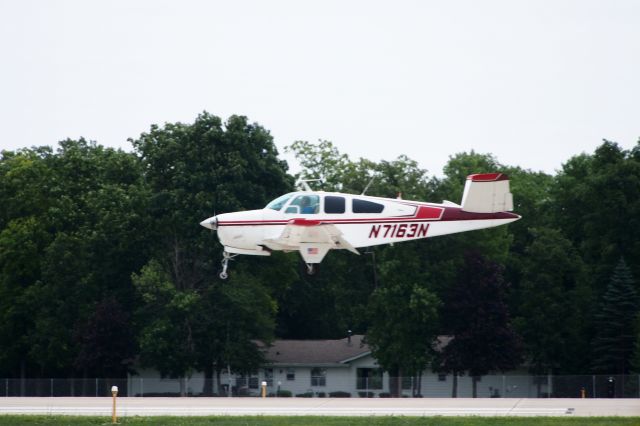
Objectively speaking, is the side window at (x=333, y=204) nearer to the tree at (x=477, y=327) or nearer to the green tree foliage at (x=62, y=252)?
the tree at (x=477, y=327)

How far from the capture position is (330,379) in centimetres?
7462

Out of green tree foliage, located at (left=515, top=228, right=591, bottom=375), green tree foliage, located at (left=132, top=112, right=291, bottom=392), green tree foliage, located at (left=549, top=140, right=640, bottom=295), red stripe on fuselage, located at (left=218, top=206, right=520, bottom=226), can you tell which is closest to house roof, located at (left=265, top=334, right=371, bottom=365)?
green tree foliage, located at (left=132, top=112, right=291, bottom=392)

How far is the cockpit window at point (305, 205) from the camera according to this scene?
134 feet

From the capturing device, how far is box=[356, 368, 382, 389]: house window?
73312 mm

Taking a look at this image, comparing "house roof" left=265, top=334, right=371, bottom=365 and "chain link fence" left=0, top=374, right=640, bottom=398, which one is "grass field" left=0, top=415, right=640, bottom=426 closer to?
"chain link fence" left=0, top=374, right=640, bottom=398

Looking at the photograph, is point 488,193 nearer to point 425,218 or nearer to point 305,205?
point 425,218

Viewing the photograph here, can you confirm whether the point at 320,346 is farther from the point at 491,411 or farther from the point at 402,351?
the point at 491,411

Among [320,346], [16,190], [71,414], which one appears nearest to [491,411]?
[71,414]

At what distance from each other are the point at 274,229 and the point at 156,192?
28007 millimetres

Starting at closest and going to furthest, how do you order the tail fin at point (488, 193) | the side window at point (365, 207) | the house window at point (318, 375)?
the tail fin at point (488, 193) → the side window at point (365, 207) → the house window at point (318, 375)

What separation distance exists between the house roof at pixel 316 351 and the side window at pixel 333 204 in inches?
1300

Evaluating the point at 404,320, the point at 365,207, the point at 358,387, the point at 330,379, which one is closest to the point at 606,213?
the point at 404,320

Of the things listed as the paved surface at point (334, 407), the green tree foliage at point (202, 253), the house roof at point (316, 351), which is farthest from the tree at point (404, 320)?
the paved surface at point (334, 407)

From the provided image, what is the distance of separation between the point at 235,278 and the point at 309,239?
84.6ft
